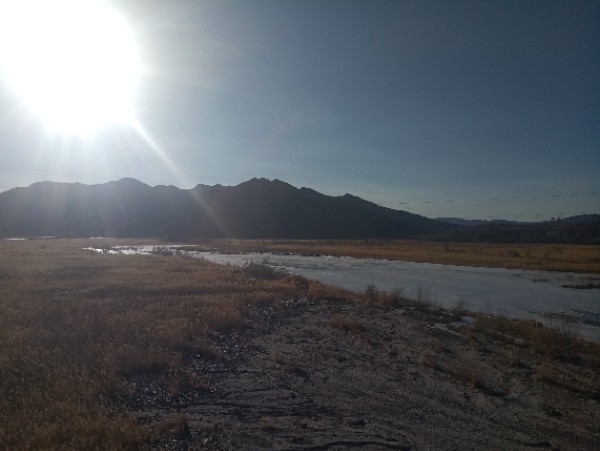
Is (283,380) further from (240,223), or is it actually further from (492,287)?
(240,223)

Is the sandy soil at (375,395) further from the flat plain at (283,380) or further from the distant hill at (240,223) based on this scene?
the distant hill at (240,223)

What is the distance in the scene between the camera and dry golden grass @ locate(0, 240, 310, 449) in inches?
323

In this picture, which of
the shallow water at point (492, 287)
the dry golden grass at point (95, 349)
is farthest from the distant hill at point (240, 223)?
the dry golden grass at point (95, 349)

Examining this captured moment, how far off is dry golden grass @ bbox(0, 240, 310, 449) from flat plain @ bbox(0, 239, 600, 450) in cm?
4

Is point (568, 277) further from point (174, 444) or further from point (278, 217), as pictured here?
point (278, 217)

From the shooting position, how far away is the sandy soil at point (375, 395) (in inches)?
343

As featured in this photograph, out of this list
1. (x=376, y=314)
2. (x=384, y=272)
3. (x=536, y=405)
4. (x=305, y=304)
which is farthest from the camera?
(x=384, y=272)

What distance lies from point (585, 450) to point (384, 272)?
125 ft

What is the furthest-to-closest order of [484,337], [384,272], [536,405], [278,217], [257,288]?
[278,217], [384,272], [257,288], [484,337], [536,405]

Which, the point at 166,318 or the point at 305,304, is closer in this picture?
the point at 166,318

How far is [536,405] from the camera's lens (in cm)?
1064

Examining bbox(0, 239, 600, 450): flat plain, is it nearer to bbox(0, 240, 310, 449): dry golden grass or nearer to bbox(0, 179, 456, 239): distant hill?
bbox(0, 240, 310, 449): dry golden grass

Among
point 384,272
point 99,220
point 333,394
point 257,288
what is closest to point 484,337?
point 333,394

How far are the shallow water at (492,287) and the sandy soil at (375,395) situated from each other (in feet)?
25.3
